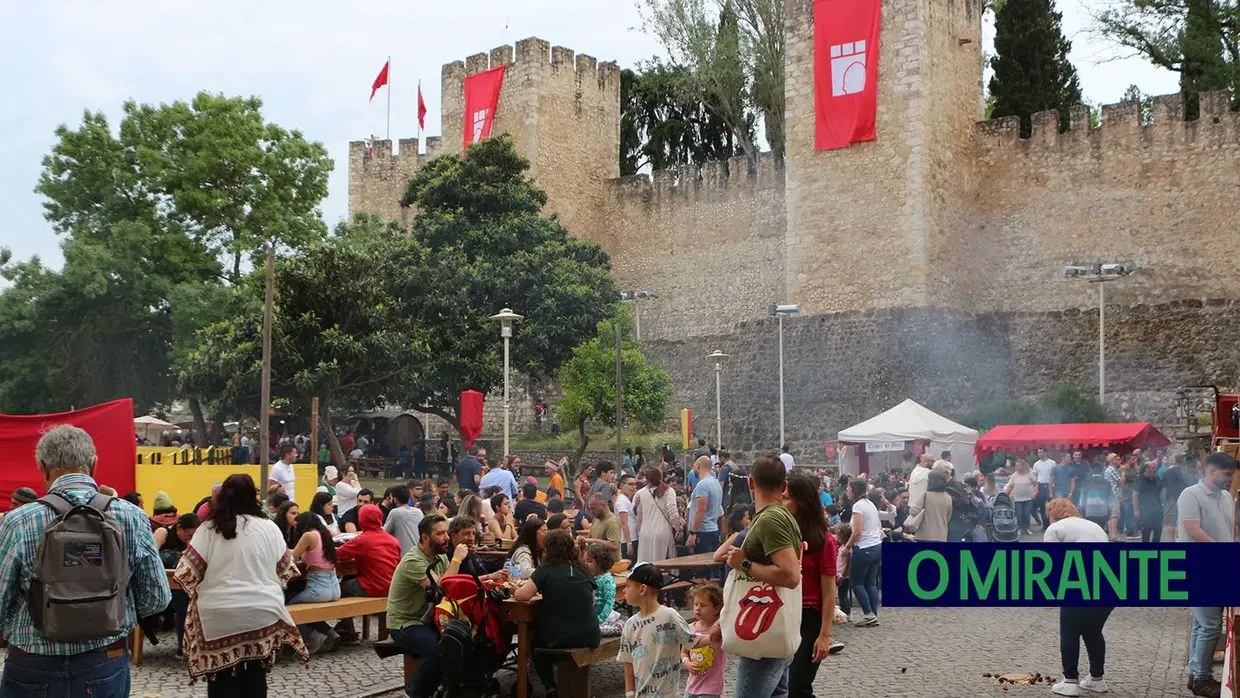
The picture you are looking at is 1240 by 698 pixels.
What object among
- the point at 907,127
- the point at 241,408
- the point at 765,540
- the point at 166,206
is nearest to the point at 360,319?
the point at 241,408

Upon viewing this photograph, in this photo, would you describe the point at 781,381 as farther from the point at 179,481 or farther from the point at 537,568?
the point at 537,568

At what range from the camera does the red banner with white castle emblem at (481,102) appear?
119 ft

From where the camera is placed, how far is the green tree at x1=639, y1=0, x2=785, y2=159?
36844 mm

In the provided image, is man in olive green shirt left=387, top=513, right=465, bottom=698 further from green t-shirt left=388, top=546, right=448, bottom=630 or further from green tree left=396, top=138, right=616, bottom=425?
green tree left=396, top=138, right=616, bottom=425

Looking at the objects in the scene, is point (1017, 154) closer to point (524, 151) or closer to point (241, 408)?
point (524, 151)

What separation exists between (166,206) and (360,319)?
9.01 m

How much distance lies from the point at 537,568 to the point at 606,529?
3.47 m

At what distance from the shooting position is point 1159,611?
11891mm

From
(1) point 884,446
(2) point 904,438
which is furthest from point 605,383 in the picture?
(2) point 904,438

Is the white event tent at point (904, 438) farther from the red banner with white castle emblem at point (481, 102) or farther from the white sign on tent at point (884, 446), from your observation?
the red banner with white castle emblem at point (481, 102)

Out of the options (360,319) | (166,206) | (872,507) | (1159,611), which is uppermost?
(166,206)

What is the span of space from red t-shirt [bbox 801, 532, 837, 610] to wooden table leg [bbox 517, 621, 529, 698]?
1.75 m

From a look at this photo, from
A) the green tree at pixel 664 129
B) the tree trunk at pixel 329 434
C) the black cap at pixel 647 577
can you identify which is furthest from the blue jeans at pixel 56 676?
the green tree at pixel 664 129

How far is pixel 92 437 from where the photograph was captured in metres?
13.0
